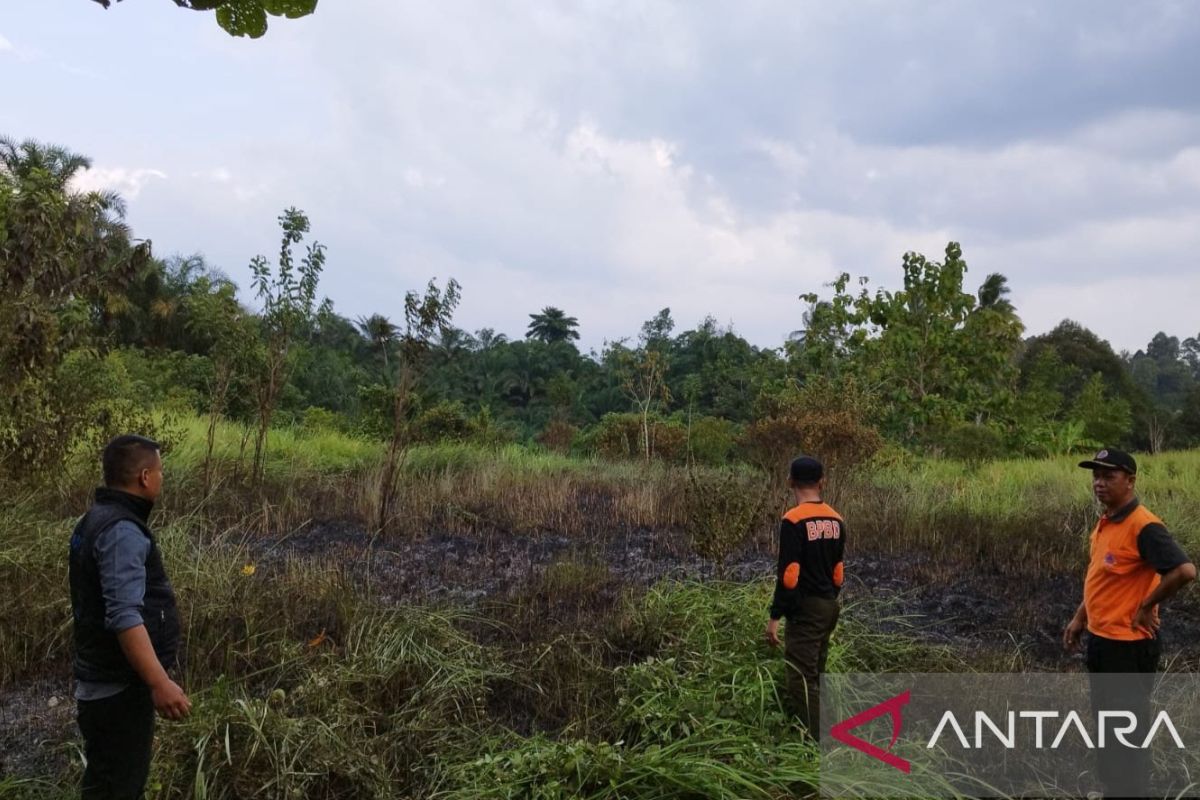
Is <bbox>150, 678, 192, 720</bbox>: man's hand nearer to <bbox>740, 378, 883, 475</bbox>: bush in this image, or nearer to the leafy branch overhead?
the leafy branch overhead

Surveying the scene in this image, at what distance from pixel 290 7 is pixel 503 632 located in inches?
177

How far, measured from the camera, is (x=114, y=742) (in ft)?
9.36

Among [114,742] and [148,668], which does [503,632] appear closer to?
[114,742]

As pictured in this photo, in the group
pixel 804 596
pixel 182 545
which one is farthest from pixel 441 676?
pixel 182 545

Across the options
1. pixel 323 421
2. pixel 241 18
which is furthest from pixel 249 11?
pixel 323 421

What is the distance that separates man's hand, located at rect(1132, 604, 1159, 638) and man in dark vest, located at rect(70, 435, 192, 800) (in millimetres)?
3498

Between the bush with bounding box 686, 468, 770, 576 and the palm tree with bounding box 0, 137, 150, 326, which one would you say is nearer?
the palm tree with bounding box 0, 137, 150, 326

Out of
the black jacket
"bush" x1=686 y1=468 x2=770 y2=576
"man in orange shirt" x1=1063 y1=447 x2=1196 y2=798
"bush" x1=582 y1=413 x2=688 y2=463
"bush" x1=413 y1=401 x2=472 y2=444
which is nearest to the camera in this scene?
the black jacket

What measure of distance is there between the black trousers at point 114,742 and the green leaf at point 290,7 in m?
2.27

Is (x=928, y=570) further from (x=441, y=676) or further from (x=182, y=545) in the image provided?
(x=182, y=545)

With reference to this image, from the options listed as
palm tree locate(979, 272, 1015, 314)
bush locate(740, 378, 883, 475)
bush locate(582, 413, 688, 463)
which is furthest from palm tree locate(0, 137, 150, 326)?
palm tree locate(979, 272, 1015, 314)

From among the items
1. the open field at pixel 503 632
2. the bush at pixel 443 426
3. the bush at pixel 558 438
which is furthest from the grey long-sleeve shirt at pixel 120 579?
the bush at pixel 558 438

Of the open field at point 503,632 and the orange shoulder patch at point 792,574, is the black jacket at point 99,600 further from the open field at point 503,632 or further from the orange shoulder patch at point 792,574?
the orange shoulder patch at point 792,574

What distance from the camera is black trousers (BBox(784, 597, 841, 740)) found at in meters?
4.07
